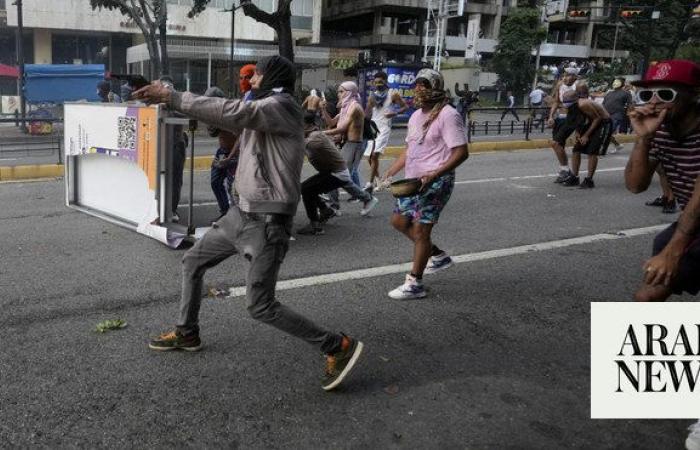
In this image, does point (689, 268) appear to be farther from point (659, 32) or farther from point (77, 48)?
point (659, 32)

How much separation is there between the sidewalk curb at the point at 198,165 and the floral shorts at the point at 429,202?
746cm

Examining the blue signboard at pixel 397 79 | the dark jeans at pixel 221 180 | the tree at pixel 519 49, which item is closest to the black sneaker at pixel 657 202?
the dark jeans at pixel 221 180

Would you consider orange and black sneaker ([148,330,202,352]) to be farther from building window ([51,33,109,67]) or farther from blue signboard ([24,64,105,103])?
building window ([51,33,109,67])

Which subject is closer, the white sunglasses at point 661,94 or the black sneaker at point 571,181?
the white sunglasses at point 661,94

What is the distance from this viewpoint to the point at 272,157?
3221mm

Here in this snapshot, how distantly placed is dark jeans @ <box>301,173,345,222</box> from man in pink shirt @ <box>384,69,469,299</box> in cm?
214

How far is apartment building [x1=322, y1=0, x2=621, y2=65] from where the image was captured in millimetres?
53375

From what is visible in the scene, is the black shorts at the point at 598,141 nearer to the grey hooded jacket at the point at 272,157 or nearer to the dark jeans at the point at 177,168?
the dark jeans at the point at 177,168

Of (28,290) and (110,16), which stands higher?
(110,16)

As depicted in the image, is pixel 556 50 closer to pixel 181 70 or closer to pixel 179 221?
pixel 181 70

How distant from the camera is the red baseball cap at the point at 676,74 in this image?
8.72 feet

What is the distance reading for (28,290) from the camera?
15.5 feet

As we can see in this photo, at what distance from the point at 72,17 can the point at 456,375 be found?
44.8 metres

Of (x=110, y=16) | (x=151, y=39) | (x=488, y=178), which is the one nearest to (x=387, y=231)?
(x=488, y=178)
